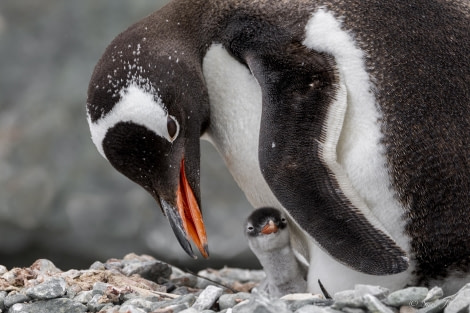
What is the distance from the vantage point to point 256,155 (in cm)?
293

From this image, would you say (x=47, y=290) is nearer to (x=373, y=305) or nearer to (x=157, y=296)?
(x=157, y=296)

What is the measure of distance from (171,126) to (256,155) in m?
0.34

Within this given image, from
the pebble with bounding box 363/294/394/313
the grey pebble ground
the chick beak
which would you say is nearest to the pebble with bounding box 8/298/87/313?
the grey pebble ground

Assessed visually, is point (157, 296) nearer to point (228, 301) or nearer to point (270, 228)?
point (228, 301)

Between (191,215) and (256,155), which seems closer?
(191,215)

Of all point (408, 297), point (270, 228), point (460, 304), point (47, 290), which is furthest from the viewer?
point (270, 228)

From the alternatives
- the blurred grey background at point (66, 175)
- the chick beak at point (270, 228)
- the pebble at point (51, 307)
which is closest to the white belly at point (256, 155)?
the chick beak at point (270, 228)

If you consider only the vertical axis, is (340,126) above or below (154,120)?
below

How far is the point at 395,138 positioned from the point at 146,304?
89 centimetres

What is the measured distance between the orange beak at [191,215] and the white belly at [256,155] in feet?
0.85

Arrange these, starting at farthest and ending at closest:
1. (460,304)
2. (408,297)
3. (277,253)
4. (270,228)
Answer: (277,253) < (270,228) < (408,297) < (460,304)

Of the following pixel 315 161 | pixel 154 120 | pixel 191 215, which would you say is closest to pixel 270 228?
pixel 191 215

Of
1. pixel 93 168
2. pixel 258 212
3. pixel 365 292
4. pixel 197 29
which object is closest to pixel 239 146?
pixel 258 212

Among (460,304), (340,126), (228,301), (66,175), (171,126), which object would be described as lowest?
(460,304)
